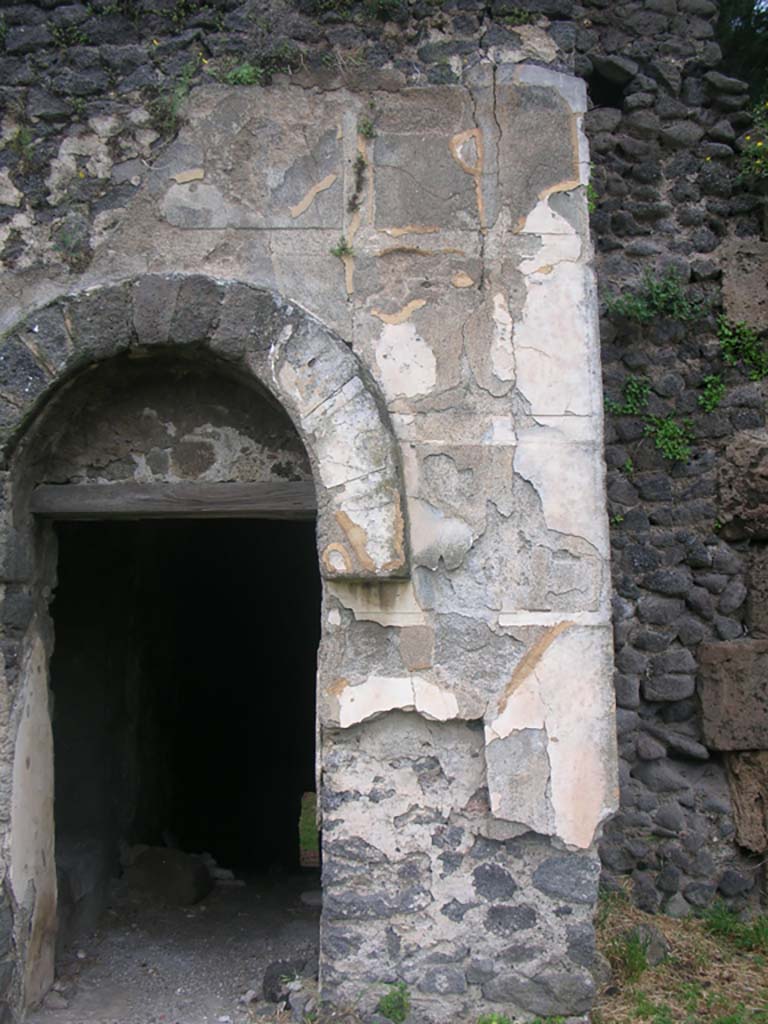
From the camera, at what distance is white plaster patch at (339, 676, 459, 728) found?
3.44 metres

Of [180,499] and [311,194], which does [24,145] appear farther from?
[180,499]

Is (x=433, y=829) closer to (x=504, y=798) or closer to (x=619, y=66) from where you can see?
(x=504, y=798)

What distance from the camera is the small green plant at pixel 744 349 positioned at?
16.7ft

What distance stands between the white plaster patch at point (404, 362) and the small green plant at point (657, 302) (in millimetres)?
1943

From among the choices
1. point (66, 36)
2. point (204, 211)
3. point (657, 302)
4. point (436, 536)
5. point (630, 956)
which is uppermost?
point (66, 36)

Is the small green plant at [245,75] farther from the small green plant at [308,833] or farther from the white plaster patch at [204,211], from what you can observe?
the small green plant at [308,833]

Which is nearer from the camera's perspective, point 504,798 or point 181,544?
point 504,798

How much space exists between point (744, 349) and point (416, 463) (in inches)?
Result: 99.1

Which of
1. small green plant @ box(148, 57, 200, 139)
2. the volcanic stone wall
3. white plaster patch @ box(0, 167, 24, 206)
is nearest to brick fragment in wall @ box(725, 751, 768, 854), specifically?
the volcanic stone wall

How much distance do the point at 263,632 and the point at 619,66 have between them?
5.48 meters

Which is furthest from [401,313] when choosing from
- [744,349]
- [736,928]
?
[736,928]

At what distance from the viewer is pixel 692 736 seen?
4.95 metres

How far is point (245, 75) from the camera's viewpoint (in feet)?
12.2

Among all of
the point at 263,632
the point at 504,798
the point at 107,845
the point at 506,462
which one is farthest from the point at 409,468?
the point at 263,632
